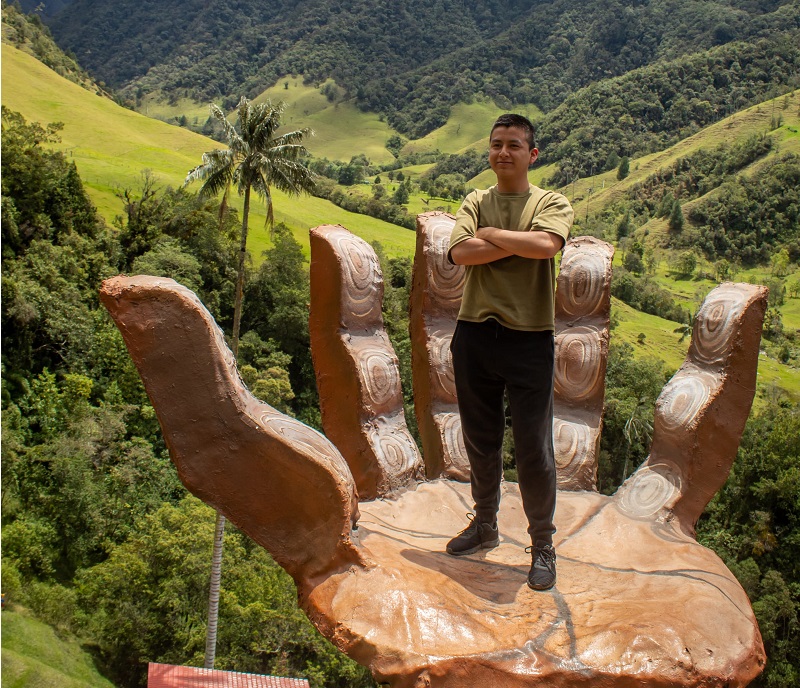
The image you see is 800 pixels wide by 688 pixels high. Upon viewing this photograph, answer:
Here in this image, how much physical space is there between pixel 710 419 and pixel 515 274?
2106 millimetres

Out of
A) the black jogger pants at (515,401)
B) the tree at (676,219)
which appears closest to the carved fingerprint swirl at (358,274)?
the black jogger pants at (515,401)

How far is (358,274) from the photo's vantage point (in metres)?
5.12

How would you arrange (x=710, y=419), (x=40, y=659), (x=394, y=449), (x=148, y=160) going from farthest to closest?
(x=148, y=160) < (x=40, y=659) < (x=394, y=449) < (x=710, y=419)

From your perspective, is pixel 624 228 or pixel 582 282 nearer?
pixel 582 282

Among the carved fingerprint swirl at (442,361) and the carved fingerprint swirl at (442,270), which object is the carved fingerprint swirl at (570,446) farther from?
the carved fingerprint swirl at (442,270)

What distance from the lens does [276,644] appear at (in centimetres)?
2258

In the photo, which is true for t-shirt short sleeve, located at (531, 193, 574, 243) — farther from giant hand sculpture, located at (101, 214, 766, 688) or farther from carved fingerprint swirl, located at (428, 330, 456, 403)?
carved fingerprint swirl, located at (428, 330, 456, 403)

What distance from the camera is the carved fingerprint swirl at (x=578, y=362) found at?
5.79m

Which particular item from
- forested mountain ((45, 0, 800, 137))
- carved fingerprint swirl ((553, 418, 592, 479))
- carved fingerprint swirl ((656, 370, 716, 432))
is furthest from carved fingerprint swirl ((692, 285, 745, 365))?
forested mountain ((45, 0, 800, 137))

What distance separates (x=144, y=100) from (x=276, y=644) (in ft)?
583

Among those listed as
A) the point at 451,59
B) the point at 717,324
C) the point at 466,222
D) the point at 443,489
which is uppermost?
the point at 451,59

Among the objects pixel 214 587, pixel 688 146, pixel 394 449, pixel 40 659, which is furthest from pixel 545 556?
pixel 688 146

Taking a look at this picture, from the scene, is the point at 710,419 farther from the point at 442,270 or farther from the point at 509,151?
the point at 509,151

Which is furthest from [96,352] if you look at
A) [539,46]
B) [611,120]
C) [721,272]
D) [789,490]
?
[539,46]
